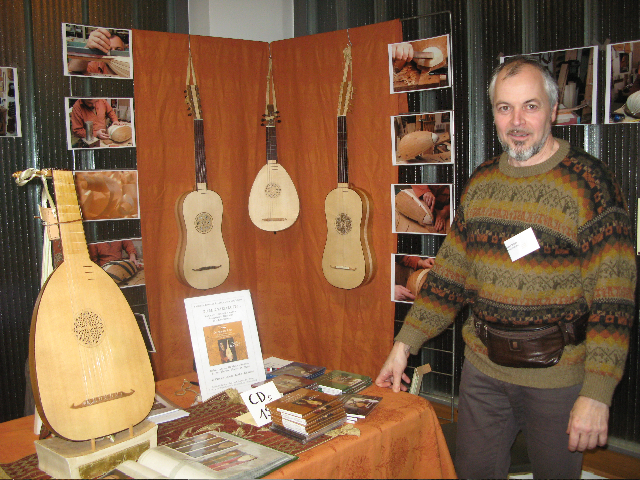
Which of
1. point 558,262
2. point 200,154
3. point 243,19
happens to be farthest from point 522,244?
point 243,19

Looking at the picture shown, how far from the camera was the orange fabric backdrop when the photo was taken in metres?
3.02

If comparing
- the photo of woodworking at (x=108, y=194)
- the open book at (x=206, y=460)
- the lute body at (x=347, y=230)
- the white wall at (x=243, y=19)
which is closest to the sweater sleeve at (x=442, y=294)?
the open book at (x=206, y=460)

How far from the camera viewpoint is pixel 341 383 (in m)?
1.71

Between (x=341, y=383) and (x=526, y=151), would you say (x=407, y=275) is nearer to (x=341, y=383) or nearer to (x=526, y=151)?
(x=341, y=383)

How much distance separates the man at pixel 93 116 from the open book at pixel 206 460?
2046mm

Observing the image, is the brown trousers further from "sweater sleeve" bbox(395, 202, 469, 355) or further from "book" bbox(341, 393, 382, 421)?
"book" bbox(341, 393, 382, 421)

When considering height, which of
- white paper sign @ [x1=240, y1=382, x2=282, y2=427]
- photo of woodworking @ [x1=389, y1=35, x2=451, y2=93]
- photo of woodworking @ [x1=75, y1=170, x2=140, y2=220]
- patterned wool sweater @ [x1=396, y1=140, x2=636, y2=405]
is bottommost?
white paper sign @ [x1=240, y1=382, x2=282, y2=427]

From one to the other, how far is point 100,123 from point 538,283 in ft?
7.81

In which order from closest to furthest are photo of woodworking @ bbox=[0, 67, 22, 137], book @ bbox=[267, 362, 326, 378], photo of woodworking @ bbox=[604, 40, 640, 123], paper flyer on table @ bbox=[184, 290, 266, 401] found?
paper flyer on table @ bbox=[184, 290, 266, 401] → book @ bbox=[267, 362, 326, 378] → photo of woodworking @ bbox=[604, 40, 640, 123] → photo of woodworking @ bbox=[0, 67, 22, 137]

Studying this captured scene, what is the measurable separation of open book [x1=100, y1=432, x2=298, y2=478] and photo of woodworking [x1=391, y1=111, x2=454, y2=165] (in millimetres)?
1975

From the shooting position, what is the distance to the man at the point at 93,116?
280 centimetres

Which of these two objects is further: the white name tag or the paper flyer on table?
the paper flyer on table

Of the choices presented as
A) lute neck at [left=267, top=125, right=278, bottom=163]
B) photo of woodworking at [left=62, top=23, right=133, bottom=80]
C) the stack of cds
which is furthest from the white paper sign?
photo of woodworking at [left=62, top=23, right=133, bottom=80]

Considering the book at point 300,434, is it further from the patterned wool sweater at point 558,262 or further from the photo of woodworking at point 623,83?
the photo of woodworking at point 623,83
